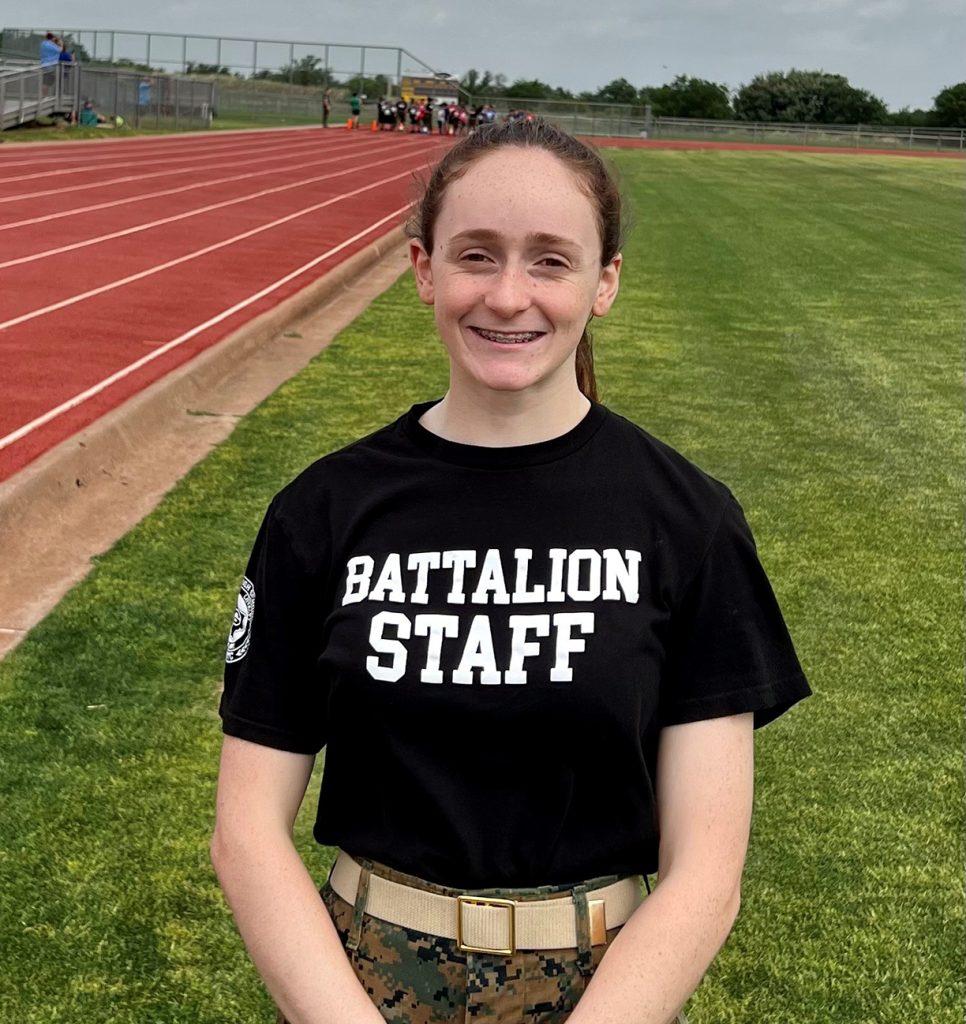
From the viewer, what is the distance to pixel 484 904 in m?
1.62

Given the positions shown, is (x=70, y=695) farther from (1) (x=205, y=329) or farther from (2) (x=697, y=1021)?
(1) (x=205, y=329)

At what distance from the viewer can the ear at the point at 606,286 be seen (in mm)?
1849

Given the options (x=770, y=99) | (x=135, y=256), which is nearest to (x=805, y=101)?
(x=770, y=99)

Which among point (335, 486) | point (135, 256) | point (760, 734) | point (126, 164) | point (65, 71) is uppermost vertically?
point (335, 486)

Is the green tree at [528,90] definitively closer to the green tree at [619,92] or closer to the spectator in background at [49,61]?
the green tree at [619,92]

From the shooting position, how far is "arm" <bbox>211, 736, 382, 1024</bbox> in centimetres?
158

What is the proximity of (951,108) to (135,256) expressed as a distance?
78454mm

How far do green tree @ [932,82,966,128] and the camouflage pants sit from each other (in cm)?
8611

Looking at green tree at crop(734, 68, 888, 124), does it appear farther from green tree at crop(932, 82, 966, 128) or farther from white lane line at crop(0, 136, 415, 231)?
white lane line at crop(0, 136, 415, 231)

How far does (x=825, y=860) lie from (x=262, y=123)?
2384 inches

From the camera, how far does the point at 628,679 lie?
5.36 ft

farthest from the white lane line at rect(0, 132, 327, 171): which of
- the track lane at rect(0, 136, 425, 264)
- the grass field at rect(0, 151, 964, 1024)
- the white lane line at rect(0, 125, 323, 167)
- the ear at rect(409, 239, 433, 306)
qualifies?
the ear at rect(409, 239, 433, 306)

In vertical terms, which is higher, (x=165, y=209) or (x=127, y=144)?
(x=165, y=209)

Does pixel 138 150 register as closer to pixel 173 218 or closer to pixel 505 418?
pixel 173 218
